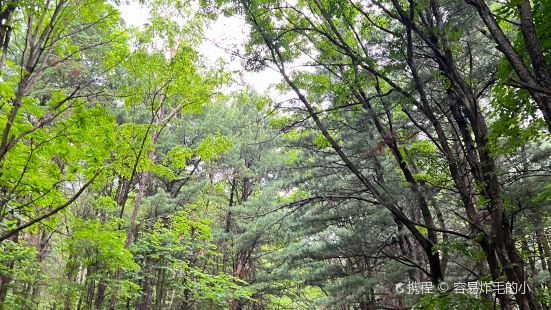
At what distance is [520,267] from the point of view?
3.36 metres

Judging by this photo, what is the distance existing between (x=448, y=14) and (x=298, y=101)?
2409mm

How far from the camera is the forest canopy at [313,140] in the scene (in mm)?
3326

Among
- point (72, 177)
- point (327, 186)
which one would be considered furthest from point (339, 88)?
point (327, 186)

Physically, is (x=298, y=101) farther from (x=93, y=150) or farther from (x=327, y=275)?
(x=327, y=275)

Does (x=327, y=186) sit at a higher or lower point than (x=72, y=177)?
higher

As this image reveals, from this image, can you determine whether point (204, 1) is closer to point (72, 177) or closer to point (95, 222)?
point (72, 177)

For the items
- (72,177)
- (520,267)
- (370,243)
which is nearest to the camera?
(520,267)

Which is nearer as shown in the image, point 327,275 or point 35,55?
point 35,55

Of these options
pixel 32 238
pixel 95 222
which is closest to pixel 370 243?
pixel 95 222

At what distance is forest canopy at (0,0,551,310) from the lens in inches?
131

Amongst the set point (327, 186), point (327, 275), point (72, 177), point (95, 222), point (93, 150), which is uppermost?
point (327, 186)

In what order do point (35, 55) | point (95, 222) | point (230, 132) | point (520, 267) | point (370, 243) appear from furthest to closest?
point (230, 132) → point (370, 243) → point (95, 222) → point (520, 267) → point (35, 55)

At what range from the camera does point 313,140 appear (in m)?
7.76

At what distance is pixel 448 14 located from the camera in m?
4.71
